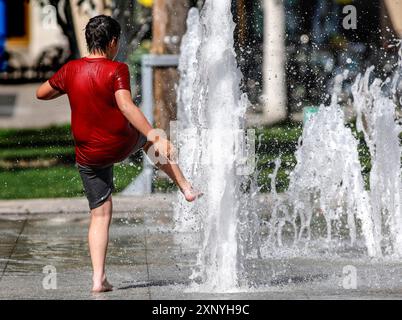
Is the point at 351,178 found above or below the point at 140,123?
below

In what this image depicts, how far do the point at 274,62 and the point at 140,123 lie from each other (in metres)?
15.7

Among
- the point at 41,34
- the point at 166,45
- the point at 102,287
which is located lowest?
the point at 102,287

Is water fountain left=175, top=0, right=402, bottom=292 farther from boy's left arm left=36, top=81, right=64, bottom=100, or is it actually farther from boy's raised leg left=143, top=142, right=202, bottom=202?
boy's left arm left=36, top=81, right=64, bottom=100

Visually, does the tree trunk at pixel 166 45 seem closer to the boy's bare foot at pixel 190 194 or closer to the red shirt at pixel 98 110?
the red shirt at pixel 98 110

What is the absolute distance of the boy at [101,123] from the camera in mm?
7504

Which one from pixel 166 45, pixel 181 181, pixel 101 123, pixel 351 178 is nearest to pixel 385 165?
pixel 351 178

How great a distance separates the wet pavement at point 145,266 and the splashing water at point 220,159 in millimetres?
189

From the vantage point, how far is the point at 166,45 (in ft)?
47.1

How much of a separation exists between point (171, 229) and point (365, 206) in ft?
5.77

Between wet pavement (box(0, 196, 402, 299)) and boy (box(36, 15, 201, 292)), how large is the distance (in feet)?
1.54

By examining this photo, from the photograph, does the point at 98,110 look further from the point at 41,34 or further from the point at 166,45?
the point at 41,34

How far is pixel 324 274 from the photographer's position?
8.52 metres
